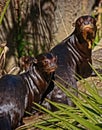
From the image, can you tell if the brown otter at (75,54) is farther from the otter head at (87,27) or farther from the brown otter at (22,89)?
the brown otter at (22,89)

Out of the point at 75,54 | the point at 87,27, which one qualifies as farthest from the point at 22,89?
the point at 75,54

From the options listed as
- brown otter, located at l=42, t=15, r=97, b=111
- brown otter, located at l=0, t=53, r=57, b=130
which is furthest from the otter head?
brown otter, located at l=0, t=53, r=57, b=130

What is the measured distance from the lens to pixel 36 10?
27.9 ft

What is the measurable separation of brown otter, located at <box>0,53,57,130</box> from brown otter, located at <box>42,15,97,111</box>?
0.18 metres

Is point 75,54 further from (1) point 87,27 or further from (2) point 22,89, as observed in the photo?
(2) point 22,89

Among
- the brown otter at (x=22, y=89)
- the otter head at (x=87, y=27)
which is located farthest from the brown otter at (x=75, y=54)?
the brown otter at (x=22, y=89)

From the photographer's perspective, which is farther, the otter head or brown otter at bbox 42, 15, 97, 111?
the otter head

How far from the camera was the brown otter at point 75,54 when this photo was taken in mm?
5308

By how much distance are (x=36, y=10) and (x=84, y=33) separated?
2835 millimetres

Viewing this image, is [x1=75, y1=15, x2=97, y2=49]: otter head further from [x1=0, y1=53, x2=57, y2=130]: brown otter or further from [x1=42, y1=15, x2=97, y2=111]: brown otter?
[x1=0, y1=53, x2=57, y2=130]: brown otter

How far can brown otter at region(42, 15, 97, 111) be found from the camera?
5.31 meters

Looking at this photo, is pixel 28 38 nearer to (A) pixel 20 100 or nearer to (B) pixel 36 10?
(B) pixel 36 10

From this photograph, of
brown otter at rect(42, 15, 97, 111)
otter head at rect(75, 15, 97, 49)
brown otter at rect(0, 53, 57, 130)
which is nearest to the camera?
brown otter at rect(0, 53, 57, 130)

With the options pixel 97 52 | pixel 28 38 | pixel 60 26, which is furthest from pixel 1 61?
pixel 60 26
